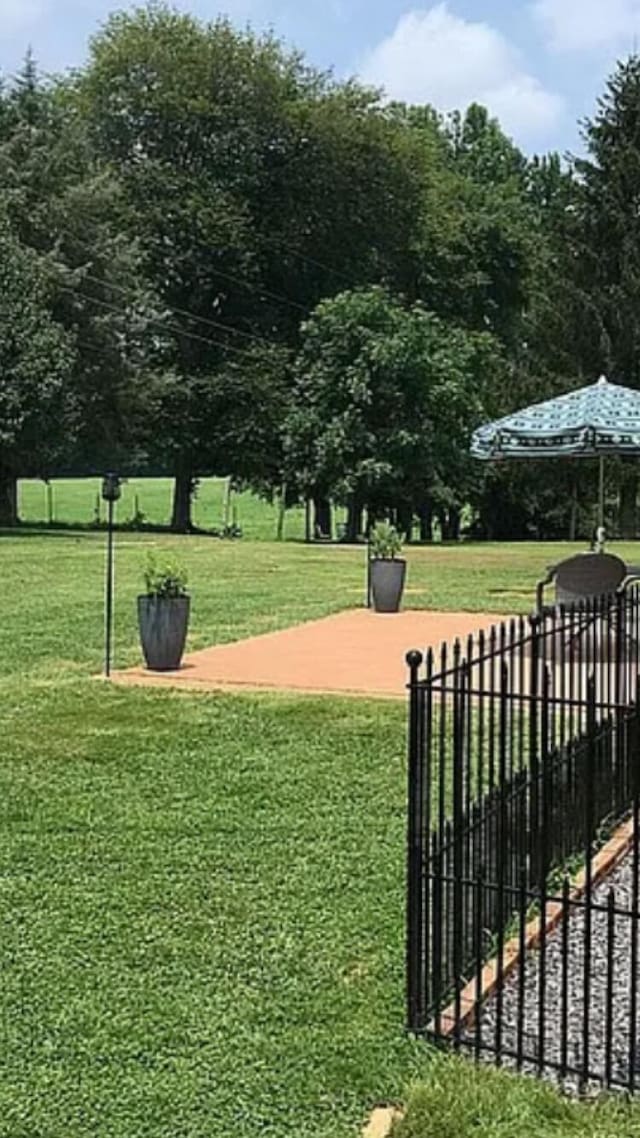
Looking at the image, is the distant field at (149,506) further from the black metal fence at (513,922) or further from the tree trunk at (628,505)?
the black metal fence at (513,922)

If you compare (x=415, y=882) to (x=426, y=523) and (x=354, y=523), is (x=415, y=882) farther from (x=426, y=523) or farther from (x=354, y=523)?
(x=426, y=523)

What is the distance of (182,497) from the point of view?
3394 cm

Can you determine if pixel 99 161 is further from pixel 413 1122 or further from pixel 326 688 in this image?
pixel 413 1122

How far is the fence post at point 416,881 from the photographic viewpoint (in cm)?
328

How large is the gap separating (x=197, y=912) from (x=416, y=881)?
1.05 metres

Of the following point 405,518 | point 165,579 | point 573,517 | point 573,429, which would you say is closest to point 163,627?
point 165,579

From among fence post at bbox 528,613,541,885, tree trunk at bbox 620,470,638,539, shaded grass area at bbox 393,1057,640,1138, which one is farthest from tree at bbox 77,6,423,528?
shaded grass area at bbox 393,1057,640,1138

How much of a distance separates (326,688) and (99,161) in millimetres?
26905

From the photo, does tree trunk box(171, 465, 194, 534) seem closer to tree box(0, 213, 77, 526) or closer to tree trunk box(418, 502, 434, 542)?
tree trunk box(418, 502, 434, 542)

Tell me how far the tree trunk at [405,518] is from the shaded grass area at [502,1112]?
27304 millimetres

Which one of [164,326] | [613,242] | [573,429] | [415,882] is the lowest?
[415,882]

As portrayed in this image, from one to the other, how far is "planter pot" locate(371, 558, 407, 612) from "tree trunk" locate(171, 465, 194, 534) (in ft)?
68.9

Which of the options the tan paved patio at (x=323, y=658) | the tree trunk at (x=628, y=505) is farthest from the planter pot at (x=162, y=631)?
the tree trunk at (x=628, y=505)

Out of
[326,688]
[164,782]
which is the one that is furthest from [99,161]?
[164,782]
